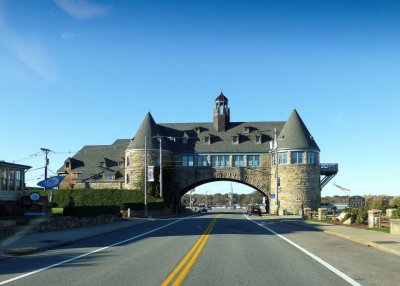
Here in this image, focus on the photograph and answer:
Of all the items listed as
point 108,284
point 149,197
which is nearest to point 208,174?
point 149,197

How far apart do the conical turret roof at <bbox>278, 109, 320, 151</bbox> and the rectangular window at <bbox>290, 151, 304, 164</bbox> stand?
0.92m

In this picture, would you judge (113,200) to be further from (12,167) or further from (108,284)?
(108,284)

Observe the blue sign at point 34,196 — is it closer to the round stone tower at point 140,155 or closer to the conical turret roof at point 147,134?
the round stone tower at point 140,155

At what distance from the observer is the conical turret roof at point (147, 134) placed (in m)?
74.6

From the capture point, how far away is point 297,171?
70.4 m

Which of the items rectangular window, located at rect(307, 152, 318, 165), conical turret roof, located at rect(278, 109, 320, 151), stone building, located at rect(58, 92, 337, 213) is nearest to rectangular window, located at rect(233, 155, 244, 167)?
stone building, located at rect(58, 92, 337, 213)

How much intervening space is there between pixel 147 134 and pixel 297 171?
77.4ft

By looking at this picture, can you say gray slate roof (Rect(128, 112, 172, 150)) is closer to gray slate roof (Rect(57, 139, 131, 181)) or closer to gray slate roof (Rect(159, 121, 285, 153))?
gray slate roof (Rect(159, 121, 285, 153))

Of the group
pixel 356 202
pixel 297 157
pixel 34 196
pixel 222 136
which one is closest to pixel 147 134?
pixel 222 136

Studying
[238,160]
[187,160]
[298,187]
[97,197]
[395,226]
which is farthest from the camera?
[187,160]

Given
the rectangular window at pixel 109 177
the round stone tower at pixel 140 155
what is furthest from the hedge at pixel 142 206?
the rectangular window at pixel 109 177

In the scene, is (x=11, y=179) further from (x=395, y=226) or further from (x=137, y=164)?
(x=137, y=164)

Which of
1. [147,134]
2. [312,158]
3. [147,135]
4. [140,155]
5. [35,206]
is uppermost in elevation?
[147,134]

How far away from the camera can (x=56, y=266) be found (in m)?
13.1
